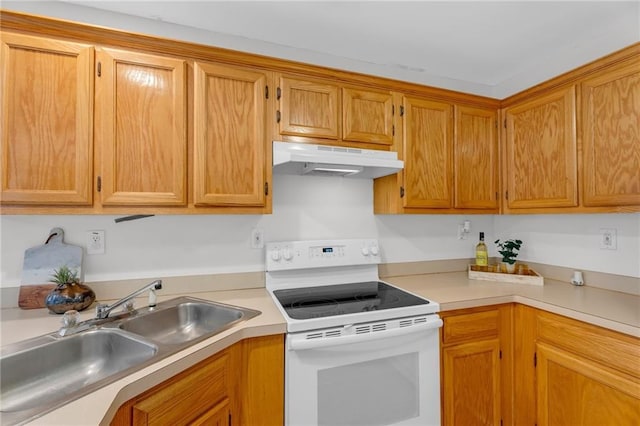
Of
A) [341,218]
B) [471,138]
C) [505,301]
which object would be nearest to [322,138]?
[341,218]

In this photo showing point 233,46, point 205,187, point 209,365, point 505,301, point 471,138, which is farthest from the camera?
point 471,138

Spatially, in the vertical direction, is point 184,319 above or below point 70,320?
below

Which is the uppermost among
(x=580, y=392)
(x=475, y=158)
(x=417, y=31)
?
(x=417, y=31)

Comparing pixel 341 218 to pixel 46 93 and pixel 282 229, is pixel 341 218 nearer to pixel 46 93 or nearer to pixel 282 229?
pixel 282 229

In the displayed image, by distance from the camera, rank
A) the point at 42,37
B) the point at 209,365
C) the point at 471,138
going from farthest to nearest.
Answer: the point at 471,138 → the point at 42,37 → the point at 209,365

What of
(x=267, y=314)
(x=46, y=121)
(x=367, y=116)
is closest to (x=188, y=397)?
(x=267, y=314)

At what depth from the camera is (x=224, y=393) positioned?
1133mm

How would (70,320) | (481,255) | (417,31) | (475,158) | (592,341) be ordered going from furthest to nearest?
(481,255) → (475,158) → (417,31) → (592,341) → (70,320)

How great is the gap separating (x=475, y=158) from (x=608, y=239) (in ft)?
2.83

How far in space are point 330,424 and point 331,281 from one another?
2.54 ft

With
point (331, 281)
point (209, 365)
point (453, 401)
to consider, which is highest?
point (331, 281)

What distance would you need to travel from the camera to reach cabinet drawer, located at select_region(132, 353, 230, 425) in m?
0.87

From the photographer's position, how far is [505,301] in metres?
1.60

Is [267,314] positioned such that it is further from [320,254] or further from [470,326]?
[470,326]
